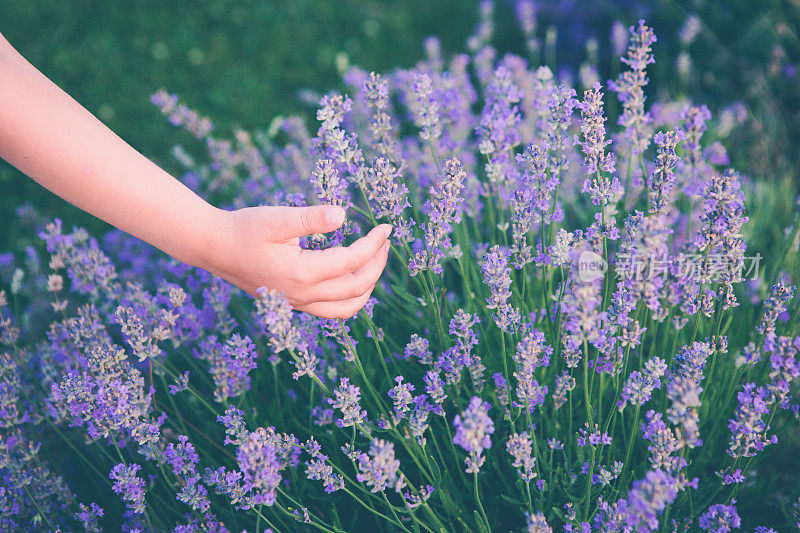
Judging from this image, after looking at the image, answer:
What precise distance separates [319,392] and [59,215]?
232 centimetres

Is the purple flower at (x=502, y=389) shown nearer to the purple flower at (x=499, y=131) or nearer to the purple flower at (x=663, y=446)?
the purple flower at (x=663, y=446)

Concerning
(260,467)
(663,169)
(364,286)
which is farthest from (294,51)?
(260,467)

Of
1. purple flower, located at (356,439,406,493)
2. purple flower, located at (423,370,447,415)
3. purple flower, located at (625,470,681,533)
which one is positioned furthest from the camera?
purple flower, located at (423,370,447,415)

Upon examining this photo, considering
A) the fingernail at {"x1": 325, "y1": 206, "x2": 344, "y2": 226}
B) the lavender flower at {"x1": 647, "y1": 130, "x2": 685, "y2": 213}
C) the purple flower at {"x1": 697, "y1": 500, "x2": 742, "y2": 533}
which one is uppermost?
the lavender flower at {"x1": 647, "y1": 130, "x2": 685, "y2": 213}

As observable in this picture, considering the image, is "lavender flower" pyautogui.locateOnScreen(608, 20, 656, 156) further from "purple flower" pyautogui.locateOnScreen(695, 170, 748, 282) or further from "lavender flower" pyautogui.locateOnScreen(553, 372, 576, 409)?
"lavender flower" pyautogui.locateOnScreen(553, 372, 576, 409)

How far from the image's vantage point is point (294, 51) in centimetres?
430

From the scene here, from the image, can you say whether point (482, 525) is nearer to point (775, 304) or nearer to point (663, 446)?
point (663, 446)

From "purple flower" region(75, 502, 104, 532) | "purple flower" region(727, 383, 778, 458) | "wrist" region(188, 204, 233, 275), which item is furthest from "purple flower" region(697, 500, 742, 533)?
"purple flower" region(75, 502, 104, 532)

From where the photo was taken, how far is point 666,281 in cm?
134

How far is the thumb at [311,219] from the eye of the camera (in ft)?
4.37

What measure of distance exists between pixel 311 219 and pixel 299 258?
0.11 meters

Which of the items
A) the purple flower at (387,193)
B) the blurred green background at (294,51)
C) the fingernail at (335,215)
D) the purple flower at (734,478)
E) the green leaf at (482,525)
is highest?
the blurred green background at (294,51)

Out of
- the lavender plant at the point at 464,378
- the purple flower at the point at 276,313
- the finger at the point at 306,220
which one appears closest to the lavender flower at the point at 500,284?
the lavender plant at the point at 464,378

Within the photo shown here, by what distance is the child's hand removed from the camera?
136 centimetres
